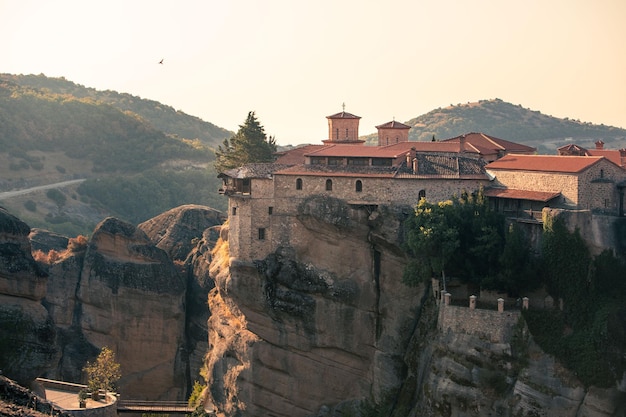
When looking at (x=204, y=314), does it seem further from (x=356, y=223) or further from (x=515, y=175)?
Answer: (x=515, y=175)

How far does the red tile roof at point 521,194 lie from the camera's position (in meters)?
53.7

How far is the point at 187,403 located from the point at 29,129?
252 ft

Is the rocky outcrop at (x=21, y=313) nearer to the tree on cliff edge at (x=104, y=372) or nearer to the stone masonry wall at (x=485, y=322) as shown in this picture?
the tree on cliff edge at (x=104, y=372)

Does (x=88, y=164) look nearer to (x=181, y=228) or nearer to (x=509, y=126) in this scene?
(x=181, y=228)

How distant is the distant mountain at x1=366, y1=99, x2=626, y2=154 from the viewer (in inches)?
7062

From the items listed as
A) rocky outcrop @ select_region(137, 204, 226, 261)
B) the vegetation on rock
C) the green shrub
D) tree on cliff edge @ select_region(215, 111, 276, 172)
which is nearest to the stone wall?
the vegetation on rock

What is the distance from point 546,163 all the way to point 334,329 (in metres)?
13.5

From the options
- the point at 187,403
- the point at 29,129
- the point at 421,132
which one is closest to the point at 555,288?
the point at 187,403

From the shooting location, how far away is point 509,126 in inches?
7269

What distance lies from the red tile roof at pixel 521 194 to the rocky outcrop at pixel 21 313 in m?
21.4

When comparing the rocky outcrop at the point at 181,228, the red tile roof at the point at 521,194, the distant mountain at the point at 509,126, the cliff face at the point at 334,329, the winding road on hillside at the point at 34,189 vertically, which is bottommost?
the cliff face at the point at 334,329

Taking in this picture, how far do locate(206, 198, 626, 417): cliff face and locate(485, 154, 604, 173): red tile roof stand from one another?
5.80 m

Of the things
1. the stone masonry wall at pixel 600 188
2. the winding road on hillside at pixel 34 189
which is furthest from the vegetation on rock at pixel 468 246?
the winding road on hillside at pixel 34 189

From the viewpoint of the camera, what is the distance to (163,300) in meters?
71.1
